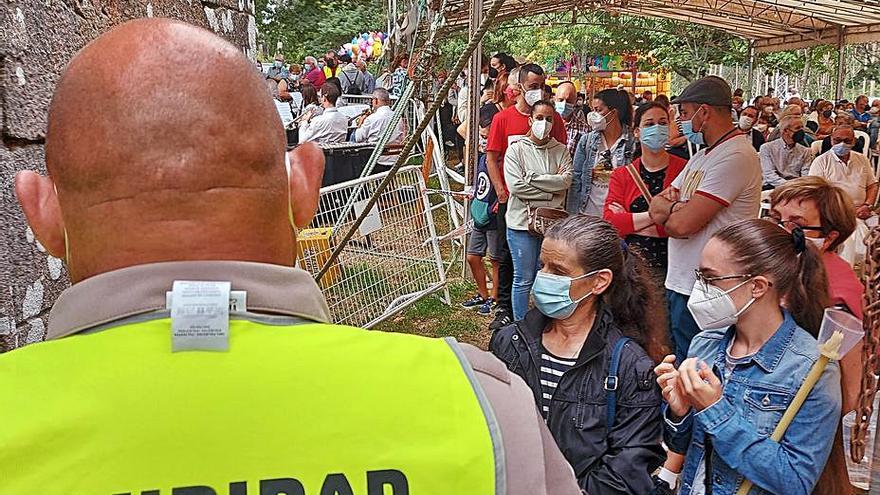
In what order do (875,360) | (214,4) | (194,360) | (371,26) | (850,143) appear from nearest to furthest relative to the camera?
1. (194,360)
2. (875,360)
3. (214,4)
4. (850,143)
5. (371,26)

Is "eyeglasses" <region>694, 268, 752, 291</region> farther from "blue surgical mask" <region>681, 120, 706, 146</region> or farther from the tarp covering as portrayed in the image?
the tarp covering

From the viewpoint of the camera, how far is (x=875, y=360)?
2020 millimetres

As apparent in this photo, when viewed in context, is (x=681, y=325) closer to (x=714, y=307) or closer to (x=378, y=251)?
(x=714, y=307)

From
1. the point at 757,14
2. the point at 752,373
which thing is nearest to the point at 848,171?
the point at 752,373

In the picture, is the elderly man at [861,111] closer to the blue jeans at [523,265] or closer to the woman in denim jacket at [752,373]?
the blue jeans at [523,265]

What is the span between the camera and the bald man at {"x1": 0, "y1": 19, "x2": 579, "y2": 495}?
34.1 inches

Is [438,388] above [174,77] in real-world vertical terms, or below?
below

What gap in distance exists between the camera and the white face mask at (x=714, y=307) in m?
2.58

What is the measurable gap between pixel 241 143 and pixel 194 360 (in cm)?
27

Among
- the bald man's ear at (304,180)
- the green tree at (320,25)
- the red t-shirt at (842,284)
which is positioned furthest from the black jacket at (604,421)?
the green tree at (320,25)

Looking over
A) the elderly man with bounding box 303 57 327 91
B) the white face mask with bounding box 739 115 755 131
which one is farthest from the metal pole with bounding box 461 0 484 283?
the elderly man with bounding box 303 57 327 91

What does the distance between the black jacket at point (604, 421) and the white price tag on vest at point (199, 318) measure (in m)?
1.76

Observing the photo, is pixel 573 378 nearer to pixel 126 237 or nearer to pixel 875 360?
pixel 875 360

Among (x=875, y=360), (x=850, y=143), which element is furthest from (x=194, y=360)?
(x=850, y=143)
